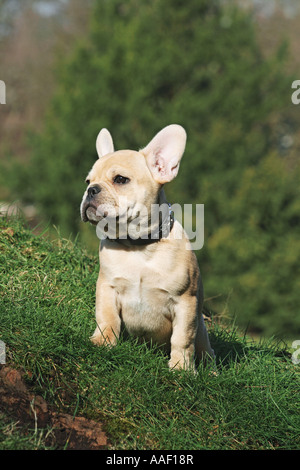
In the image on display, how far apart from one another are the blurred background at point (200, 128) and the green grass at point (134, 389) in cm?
1079

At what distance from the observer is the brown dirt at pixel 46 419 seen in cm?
312

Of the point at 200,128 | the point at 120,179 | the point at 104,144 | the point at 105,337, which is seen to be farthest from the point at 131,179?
the point at 200,128

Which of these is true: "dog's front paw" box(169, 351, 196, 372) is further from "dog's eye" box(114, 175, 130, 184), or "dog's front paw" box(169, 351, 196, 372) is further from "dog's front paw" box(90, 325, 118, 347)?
"dog's eye" box(114, 175, 130, 184)

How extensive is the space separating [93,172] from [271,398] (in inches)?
72.8

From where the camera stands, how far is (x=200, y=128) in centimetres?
1777

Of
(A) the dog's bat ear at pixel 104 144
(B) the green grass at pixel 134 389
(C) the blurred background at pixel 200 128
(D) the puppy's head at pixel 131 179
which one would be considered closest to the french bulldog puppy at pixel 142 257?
(D) the puppy's head at pixel 131 179

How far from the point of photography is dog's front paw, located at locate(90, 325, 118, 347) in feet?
12.5

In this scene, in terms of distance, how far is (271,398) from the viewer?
12.3ft

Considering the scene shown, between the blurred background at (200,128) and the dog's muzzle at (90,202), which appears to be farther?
the blurred background at (200,128)

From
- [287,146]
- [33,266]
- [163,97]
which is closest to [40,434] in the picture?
[33,266]

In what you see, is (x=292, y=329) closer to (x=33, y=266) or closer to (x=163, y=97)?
(x=163, y=97)

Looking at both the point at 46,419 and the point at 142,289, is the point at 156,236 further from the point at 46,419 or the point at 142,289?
the point at 46,419

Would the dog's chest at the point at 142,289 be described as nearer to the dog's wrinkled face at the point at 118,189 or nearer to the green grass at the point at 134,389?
the green grass at the point at 134,389

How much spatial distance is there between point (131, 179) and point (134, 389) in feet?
4.28
